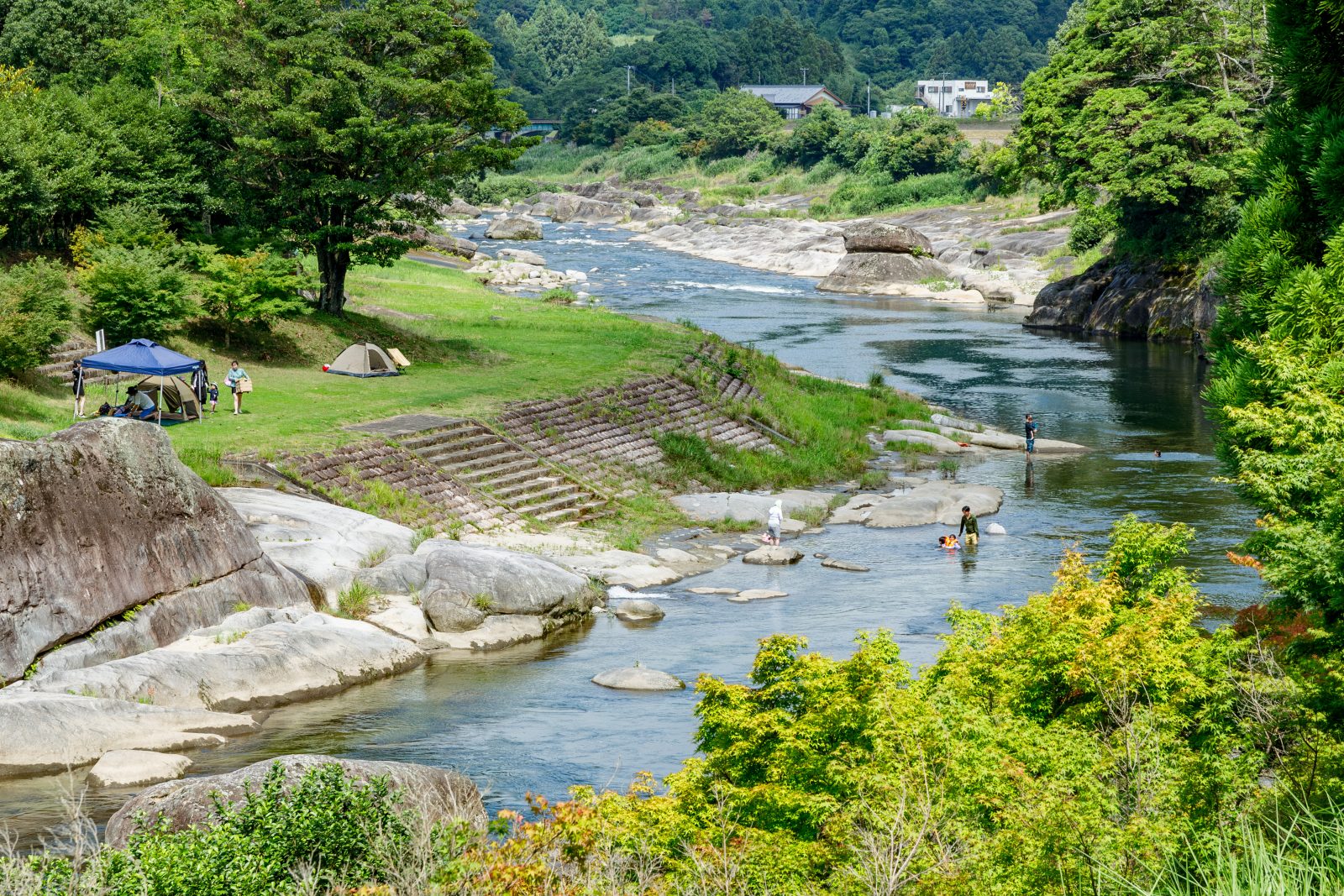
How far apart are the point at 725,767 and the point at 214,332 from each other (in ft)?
114

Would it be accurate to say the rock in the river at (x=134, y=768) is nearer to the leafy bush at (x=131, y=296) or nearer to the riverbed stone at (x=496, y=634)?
the riverbed stone at (x=496, y=634)

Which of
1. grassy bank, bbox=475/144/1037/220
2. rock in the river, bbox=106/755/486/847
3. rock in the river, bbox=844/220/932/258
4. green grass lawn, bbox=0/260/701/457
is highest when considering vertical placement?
grassy bank, bbox=475/144/1037/220

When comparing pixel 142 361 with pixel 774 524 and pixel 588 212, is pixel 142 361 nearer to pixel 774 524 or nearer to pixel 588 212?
pixel 774 524

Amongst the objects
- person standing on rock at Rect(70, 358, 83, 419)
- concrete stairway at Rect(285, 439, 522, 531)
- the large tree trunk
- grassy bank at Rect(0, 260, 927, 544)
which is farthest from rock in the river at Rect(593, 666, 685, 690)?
the large tree trunk

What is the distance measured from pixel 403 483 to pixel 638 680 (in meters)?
12.5

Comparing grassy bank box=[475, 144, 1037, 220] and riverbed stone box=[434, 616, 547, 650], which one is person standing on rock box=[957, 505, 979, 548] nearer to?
riverbed stone box=[434, 616, 547, 650]

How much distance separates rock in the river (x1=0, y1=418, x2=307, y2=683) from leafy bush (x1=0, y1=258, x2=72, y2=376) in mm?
10403

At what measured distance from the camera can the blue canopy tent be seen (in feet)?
115

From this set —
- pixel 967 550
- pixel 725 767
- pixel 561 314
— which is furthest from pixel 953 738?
pixel 561 314

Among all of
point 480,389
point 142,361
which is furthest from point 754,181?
point 142,361

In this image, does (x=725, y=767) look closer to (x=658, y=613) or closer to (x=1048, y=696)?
(x=1048, y=696)

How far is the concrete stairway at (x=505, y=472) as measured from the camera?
38.0 m

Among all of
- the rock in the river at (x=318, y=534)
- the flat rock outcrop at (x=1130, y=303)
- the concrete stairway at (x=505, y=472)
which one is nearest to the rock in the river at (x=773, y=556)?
the concrete stairway at (x=505, y=472)

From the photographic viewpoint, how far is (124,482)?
26.0 meters
